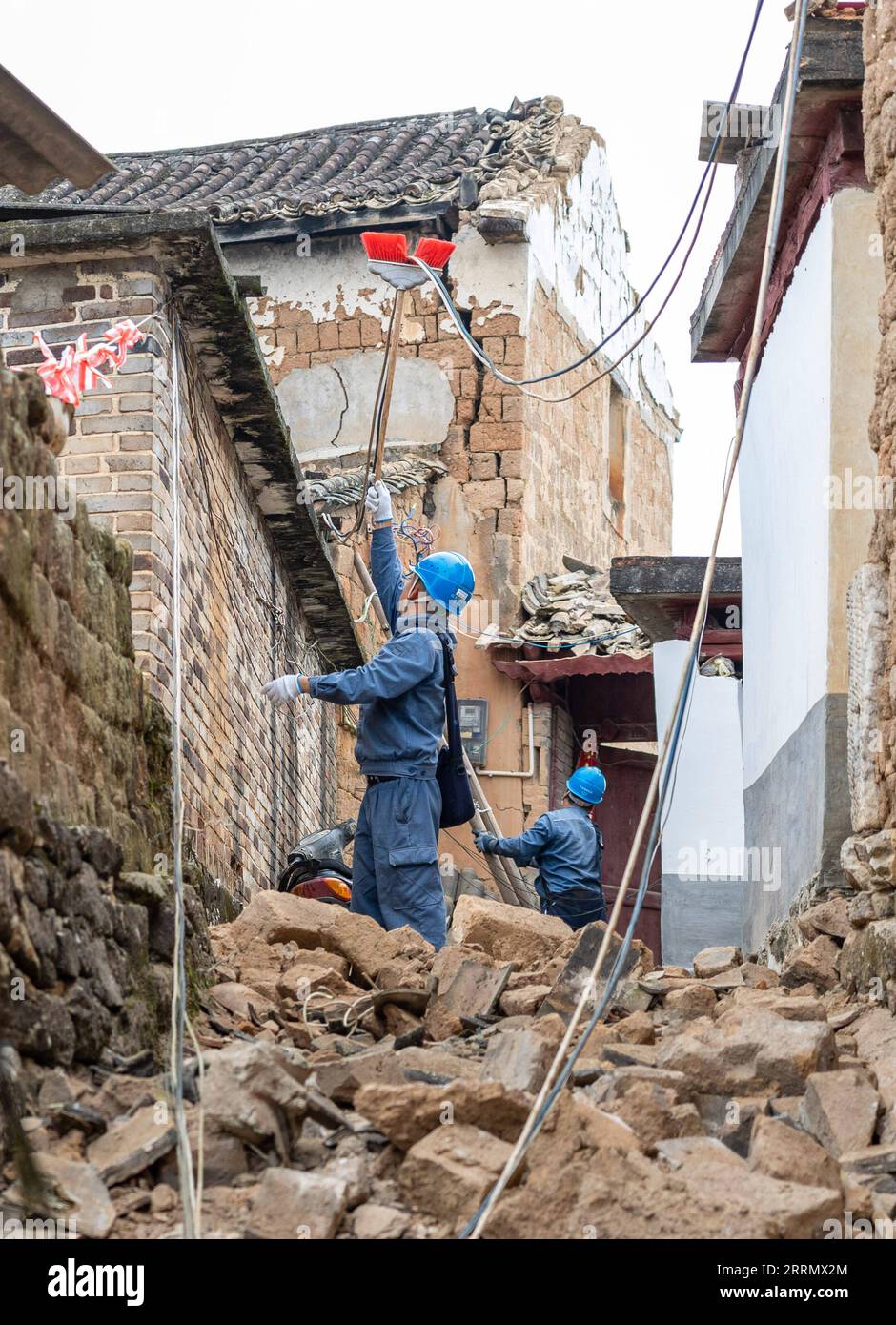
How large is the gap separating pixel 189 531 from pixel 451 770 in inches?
58.6

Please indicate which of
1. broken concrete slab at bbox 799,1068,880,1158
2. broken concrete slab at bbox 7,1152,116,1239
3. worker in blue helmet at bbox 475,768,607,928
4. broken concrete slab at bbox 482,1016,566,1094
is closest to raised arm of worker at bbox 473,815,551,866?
worker in blue helmet at bbox 475,768,607,928

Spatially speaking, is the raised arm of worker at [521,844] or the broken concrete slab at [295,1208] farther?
the raised arm of worker at [521,844]

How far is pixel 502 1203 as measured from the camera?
10.3 feet

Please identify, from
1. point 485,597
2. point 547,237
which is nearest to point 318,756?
point 485,597

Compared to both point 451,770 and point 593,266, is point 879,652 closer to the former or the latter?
point 451,770

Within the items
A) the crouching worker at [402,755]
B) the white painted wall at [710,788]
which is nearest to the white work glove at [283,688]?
the crouching worker at [402,755]

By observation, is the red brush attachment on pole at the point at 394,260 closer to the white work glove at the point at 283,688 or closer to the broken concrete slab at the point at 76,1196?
the white work glove at the point at 283,688

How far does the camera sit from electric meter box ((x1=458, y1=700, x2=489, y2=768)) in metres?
14.4

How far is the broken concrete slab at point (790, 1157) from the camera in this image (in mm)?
3461

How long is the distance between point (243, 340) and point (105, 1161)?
4.28 m

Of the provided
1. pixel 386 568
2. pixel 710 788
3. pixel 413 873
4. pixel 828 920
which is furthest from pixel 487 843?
pixel 828 920

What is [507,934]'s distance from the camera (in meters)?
6.26

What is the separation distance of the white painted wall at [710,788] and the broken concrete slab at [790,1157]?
631 cm
